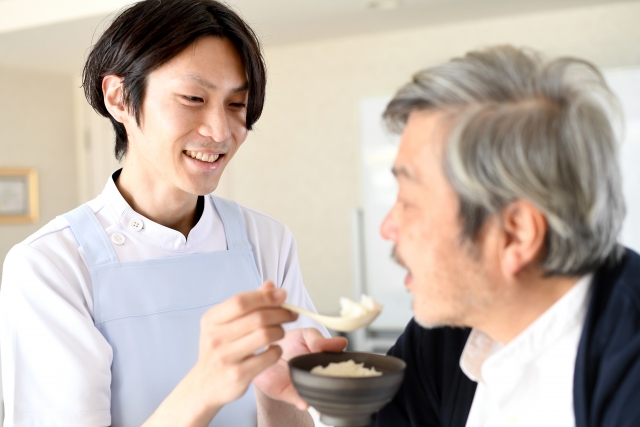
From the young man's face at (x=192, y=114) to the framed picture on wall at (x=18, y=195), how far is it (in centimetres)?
401

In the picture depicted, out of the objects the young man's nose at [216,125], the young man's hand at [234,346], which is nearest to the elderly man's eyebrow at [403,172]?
the young man's hand at [234,346]

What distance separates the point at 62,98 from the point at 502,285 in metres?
5.15

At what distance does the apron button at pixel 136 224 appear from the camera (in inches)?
60.0

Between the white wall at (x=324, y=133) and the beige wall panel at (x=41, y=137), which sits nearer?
the white wall at (x=324, y=133)

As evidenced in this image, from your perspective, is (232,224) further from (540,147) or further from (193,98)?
(540,147)

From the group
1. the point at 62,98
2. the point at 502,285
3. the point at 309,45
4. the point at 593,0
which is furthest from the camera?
the point at 62,98

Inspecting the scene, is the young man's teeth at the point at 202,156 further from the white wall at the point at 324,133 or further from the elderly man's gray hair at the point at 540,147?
the white wall at the point at 324,133

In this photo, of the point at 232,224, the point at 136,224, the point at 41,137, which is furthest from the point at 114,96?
the point at 41,137

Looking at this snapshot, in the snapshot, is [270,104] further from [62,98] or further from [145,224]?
[145,224]

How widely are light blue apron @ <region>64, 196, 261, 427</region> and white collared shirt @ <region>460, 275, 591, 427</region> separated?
603mm

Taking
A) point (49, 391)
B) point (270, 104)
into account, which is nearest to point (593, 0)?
point (270, 104)

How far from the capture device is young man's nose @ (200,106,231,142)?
4.73 ft

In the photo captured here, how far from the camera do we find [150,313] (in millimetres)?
1460

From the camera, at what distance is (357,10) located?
4.06 m
